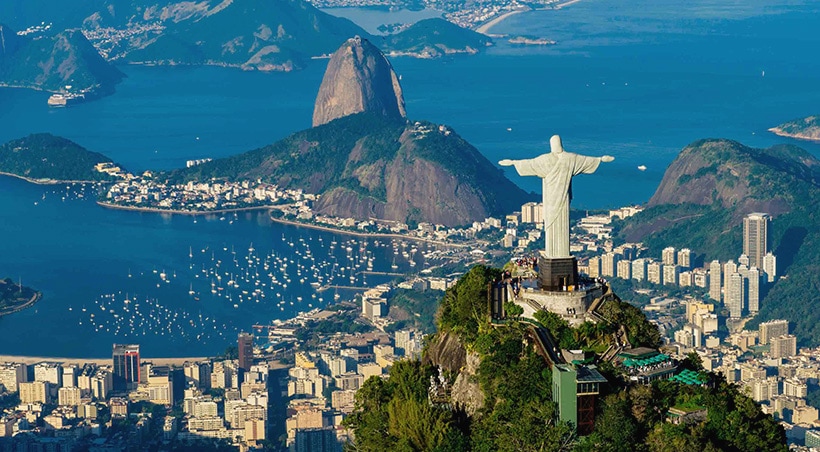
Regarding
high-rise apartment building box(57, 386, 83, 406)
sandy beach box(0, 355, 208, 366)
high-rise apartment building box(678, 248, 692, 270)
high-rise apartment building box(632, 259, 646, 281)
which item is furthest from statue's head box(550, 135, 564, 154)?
high-rise apartment building box(678, 248, 692, 270)

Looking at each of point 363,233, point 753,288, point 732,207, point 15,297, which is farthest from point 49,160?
point 753,288

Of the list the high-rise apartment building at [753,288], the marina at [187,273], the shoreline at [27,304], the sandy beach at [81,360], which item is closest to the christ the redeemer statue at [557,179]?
the sandy beach at [81,360]

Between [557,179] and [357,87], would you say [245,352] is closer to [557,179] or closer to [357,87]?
[557,179]

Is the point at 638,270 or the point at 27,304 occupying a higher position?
the point at 638,270

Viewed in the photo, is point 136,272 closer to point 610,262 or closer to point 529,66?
point 610,262

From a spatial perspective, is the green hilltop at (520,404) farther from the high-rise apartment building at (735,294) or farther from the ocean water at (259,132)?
the high-rise apartment building at (735,294)

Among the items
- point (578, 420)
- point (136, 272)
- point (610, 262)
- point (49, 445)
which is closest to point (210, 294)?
point (136, 272)
